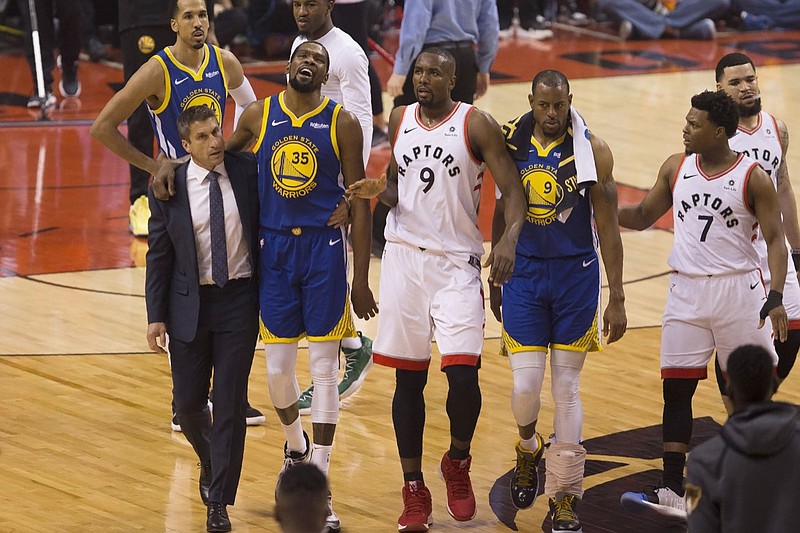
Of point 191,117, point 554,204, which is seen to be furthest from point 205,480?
point 554,204

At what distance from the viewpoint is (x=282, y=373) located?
611cm

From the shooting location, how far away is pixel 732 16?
20.6m

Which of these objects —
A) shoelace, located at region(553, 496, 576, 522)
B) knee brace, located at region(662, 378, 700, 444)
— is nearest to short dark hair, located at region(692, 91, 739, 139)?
knee brace, located at region(662, 378, 700, 444)

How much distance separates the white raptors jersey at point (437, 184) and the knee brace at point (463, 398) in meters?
0.50

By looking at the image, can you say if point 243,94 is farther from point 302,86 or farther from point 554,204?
point 554,204

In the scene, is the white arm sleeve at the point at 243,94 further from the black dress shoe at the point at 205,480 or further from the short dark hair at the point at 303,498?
the short dark hair at the point at 303,498

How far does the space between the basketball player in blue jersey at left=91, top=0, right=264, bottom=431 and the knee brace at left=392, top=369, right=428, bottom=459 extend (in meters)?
1.38

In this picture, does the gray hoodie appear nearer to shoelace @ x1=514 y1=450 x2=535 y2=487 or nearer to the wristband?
the wristband

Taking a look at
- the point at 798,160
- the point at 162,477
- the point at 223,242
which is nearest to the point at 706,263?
the point at 223,242

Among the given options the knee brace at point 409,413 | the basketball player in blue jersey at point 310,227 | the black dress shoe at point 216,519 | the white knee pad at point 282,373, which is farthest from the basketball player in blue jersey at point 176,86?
the knee brace at point 409,413

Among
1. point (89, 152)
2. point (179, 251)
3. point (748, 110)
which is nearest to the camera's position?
point (179, 251)

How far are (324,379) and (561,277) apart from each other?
1.07 m

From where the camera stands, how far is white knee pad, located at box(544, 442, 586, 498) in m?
5.94

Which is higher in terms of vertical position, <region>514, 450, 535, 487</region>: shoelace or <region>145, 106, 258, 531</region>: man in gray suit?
<region>145, 106, 258, 531</region>: man in gray suit
